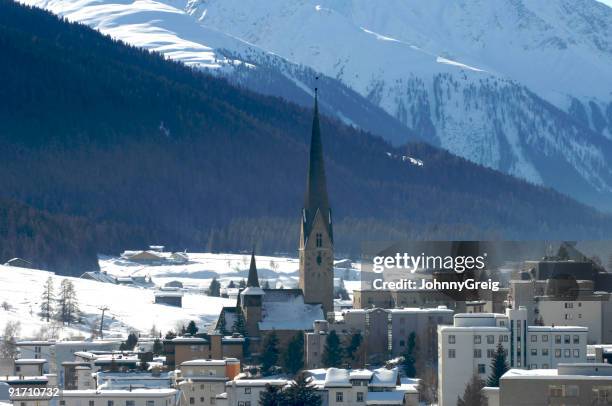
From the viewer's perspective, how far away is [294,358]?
11031cm

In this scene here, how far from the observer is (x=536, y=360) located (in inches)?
3841

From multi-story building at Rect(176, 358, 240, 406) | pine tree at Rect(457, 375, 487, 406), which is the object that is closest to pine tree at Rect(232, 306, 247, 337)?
multi-story building at Rect(176, 358, 240, 406)

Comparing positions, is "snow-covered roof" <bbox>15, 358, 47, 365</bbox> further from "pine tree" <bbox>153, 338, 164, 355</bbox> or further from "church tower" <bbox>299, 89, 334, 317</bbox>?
"church tower" <bbox>299, 89, 334, 317</bbox>

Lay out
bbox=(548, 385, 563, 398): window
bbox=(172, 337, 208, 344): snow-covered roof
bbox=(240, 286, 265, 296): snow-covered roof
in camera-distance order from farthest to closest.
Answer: bbox=(240, 286, 265, 296): snow-covered roof, bbox=(172, 337, 208, 344): snow-covered roof, bbox=(548, 385, 563, 398): window

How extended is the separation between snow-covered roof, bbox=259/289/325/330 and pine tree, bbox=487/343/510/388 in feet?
105

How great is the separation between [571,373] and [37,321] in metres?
70.8

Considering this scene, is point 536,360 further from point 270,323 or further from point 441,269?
point 270,323

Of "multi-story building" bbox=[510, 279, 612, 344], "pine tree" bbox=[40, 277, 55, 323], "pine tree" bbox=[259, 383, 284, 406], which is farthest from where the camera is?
"pine tree" bbox=[40, 277, 55, 323]

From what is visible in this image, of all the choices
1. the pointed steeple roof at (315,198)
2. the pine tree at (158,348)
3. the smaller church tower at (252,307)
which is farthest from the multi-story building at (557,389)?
the pointed steeple roof at (315,198)

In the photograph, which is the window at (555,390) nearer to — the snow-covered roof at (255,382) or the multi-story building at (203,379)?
the snow-covered roof at (255,382)

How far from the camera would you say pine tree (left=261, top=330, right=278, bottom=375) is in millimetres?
110387

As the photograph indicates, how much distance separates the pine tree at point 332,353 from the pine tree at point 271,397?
17399 millimetres

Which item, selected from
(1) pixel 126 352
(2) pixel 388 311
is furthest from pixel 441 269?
(1) pixel 126 352

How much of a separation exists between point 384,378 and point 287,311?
3584cm
